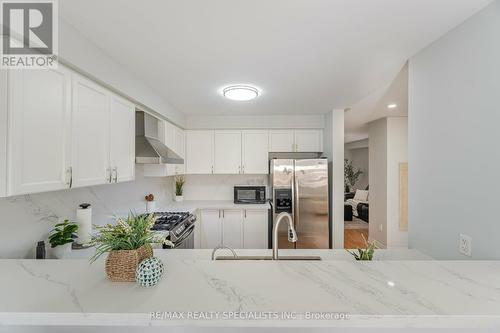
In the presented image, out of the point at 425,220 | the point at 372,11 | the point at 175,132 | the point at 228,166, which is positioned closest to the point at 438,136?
the point at 425,220

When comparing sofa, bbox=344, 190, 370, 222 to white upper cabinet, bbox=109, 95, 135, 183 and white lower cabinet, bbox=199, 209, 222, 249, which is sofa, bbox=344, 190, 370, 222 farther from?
white upper cabinet, bbox=109, 95, 135, 183

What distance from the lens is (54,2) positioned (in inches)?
48.8

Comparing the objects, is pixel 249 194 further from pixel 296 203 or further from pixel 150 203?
→ pixel 150 203

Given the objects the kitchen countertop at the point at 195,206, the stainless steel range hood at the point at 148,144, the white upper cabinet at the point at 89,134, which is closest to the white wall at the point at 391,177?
the kitchen countertop at the point at 195,206

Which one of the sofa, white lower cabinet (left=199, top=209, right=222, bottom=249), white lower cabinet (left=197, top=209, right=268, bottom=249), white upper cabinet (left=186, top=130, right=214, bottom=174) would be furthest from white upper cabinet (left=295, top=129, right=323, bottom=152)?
the sofa

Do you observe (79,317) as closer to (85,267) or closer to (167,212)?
(85,267)

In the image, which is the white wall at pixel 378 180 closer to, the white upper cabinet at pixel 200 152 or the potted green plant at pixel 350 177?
the white upper cabinet at pixel 200 152

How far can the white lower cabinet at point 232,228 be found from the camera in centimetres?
365

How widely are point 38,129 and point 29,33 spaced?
51 cm

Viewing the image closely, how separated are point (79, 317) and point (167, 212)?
99.8 inches

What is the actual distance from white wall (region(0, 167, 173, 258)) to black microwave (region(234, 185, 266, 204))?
182 centimetres

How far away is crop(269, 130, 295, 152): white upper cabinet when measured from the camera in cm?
392

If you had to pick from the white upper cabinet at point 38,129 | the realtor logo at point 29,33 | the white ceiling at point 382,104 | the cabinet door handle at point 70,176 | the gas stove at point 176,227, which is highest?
the white ceiling at point 382,104

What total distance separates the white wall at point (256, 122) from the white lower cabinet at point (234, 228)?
148 cm
